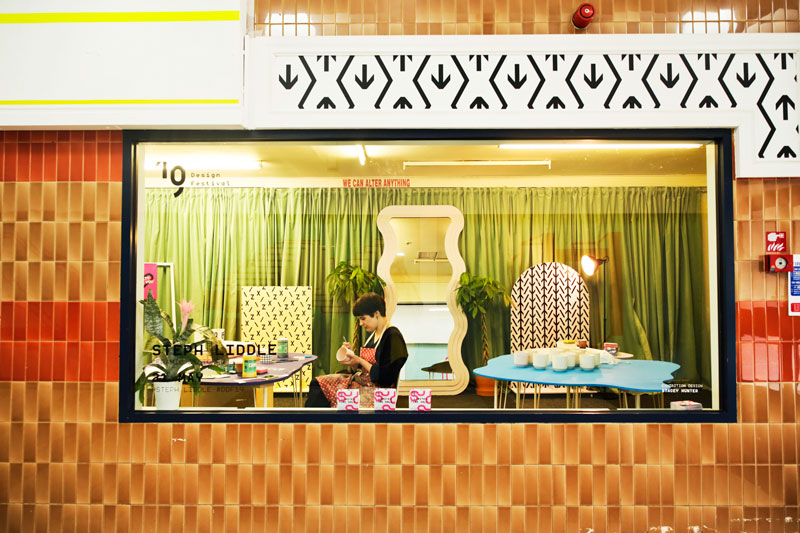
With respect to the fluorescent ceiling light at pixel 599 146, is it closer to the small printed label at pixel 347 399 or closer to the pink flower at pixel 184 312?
the small printed label at pixel 347 399

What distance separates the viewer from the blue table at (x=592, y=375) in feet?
11.4

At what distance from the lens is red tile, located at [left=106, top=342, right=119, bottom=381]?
3.18 meters

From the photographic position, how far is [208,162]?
367cm

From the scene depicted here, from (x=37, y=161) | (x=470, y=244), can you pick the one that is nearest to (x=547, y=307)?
(x=470, y=244)

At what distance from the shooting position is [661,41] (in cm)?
312

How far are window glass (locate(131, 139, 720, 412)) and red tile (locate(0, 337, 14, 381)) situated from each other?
72cm

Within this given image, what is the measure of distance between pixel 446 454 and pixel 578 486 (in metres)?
0.76

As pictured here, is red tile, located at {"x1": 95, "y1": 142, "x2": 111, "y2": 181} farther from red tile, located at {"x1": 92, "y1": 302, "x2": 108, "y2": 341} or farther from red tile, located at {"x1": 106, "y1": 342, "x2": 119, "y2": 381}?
red tile, located at {"x1": 106, "y1": 342, "x2": 119, "y2": 381}

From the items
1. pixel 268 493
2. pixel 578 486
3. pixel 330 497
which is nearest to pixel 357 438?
pixel 330 497

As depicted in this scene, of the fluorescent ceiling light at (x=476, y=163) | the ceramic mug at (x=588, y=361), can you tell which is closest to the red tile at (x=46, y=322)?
the fluorescent ceiling light at (x=476, y=163)

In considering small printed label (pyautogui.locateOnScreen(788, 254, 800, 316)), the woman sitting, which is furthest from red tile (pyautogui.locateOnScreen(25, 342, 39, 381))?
small printed label (pyautogui.locateOnScreen(788, 254, 800, 316))

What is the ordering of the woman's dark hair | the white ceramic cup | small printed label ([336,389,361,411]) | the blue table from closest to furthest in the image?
small printed label ([336,389,361,411])
the blue table
the white ceramic cup
the woman's dark hair

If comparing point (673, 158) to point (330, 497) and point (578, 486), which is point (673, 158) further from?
point (330, 497)

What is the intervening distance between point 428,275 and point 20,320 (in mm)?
2600
